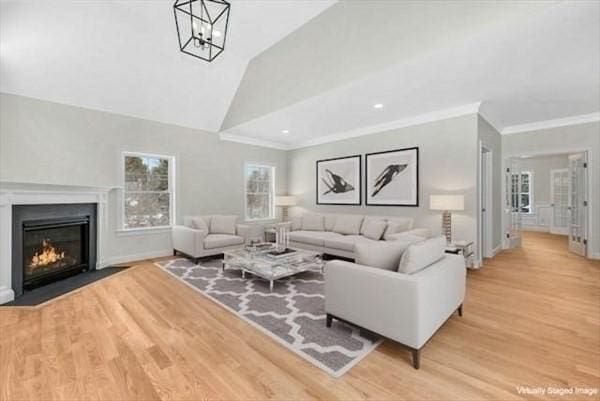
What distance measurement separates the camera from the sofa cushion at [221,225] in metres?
5.41

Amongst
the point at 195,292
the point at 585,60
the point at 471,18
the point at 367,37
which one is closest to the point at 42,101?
the point at 195,292

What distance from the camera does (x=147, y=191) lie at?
526 cm

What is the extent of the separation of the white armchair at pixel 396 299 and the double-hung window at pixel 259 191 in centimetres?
486

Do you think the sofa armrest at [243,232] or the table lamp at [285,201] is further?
the table lamp at [285,201]

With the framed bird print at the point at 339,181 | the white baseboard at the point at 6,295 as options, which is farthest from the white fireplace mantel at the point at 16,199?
the framed bird print at the point at 339,181

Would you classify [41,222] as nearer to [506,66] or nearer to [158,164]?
[158,164]

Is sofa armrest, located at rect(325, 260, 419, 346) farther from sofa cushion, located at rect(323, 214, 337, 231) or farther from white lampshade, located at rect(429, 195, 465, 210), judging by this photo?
sofa cushion, located at rect(323, 214, 337, 231)

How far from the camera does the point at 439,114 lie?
4605 millimetres

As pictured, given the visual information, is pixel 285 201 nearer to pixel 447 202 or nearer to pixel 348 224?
pixel 348 224

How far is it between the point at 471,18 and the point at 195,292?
421 centimetres

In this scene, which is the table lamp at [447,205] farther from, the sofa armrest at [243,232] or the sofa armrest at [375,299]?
the sofa armrest at [243,232]

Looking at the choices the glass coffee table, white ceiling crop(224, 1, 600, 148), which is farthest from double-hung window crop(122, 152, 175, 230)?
the glass coffee table

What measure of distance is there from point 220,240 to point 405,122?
4.16m

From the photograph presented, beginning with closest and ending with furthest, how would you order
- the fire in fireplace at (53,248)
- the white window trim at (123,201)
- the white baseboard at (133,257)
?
the fire in fireplace at (53,248) < the white baseboard at (133,257) < the white window trim at (123,201)
